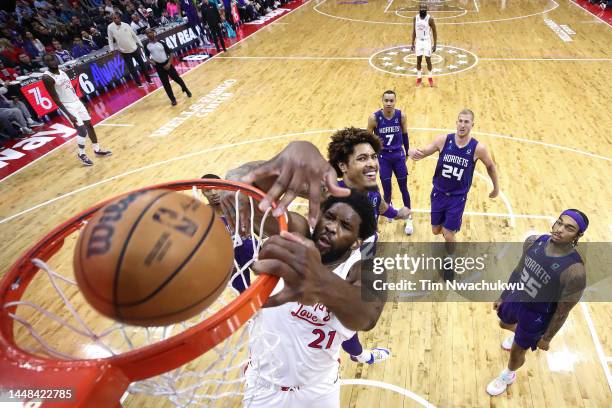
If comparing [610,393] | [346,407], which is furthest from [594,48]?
[346,407]

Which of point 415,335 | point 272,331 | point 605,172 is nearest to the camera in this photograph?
point 272,331

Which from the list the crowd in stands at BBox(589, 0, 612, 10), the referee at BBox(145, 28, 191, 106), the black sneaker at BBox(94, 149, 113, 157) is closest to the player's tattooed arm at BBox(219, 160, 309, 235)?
the black sneaker at BBox(94, 149, 113, 157)

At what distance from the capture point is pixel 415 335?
13.1 feet

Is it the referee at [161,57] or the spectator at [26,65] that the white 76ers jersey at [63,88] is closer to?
the referee at [161,57]

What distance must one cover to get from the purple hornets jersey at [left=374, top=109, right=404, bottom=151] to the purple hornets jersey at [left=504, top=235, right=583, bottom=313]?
7.47 ft

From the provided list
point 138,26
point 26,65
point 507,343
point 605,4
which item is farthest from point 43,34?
point 605,4

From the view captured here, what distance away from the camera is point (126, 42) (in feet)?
35.9

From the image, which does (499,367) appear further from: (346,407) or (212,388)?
(212,388)

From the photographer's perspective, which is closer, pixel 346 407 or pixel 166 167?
pixel 346 407

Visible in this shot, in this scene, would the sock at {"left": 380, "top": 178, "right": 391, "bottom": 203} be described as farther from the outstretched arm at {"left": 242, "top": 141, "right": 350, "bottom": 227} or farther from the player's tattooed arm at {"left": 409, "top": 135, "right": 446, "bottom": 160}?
the outstretched arm at {"left": 242, "top": 141, "right": 350, "bottom": 227}

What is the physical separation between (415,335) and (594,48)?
11281 mm

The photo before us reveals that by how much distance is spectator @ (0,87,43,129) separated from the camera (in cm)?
884

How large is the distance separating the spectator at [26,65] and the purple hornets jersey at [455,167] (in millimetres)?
10523

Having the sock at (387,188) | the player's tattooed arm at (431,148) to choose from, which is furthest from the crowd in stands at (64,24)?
the player's tattooed arm at (431,148)
